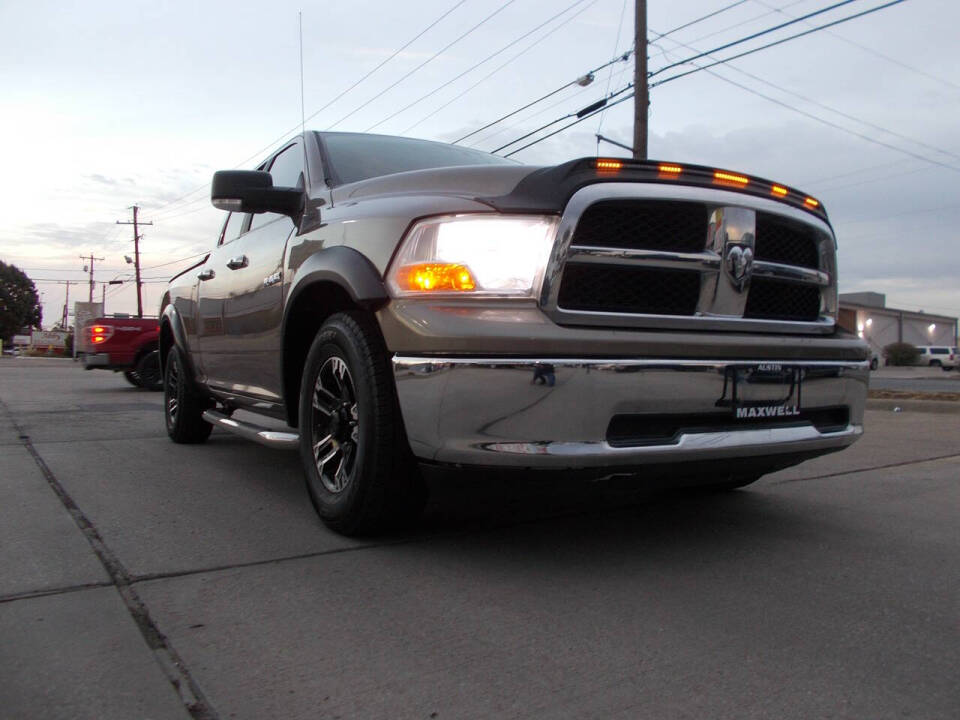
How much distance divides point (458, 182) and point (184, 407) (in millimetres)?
3598

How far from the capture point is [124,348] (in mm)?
13867

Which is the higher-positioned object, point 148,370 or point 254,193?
point 254,193

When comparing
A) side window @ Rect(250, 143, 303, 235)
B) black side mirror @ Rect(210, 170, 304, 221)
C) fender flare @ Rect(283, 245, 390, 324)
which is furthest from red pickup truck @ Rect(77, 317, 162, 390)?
fender flare @ Rect(283, 245, 390, 324)

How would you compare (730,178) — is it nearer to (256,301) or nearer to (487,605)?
(487,605)

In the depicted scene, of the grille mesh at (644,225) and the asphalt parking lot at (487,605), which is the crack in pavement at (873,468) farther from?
the grille mesh at (644,225)

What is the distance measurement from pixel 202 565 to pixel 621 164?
2.06 meters

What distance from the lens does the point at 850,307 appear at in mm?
62344

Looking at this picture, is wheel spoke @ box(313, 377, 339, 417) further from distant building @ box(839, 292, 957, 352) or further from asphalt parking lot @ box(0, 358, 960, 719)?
distant building @ box(839, 292, 957, 352)

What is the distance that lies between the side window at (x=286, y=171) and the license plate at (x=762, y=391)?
245cm

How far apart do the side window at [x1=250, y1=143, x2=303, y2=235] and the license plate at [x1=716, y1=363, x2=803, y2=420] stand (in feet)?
8.04

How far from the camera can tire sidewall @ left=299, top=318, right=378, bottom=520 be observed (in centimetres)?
292

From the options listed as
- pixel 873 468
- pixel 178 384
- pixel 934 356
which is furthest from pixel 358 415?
pixel 934 356

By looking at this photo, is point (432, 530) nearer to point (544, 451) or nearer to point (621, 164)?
point (544, 451)

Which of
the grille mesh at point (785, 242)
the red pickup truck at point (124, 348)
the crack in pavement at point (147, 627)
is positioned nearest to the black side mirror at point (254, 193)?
the crack in pavement at point (147, 627)
